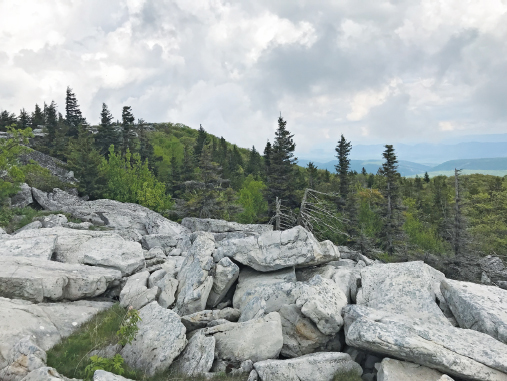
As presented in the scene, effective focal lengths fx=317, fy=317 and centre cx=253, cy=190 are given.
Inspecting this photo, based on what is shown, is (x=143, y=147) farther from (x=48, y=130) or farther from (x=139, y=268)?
(x=139, y=268)

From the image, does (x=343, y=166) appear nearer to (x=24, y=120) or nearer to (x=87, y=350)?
(x=87, y=350)

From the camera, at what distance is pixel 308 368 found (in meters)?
9.42

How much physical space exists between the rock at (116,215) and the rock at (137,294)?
1256 centimetres

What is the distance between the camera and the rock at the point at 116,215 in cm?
2784

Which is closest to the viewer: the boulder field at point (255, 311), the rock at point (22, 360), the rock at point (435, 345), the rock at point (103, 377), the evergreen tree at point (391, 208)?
the rock at point (103, 377)

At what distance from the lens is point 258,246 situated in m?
14.9

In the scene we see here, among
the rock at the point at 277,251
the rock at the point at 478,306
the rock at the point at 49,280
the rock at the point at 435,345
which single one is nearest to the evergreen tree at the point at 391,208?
the rock at the point at 277,251

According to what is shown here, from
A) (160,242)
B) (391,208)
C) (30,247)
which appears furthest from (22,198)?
(391,208)

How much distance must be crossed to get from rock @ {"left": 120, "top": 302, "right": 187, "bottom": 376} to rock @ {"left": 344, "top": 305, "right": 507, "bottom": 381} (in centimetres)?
530

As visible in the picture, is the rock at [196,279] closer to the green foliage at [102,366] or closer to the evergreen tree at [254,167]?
the green foliage at [102,366]

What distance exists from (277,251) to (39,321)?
9.24m

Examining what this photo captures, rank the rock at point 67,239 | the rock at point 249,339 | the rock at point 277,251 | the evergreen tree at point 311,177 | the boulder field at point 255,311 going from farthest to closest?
1. the evergreen tree at point 311,177
2. the rock at point 67,239
3. the rock at point 277,251
4. the rock at point 249,339
5. the boulder field at point 255,311

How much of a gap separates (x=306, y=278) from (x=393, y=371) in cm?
664

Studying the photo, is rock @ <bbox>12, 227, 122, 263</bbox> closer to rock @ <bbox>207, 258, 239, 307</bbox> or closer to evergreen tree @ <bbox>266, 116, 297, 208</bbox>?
rock @ <bbox>207, 258, 239, 307</bbox>
